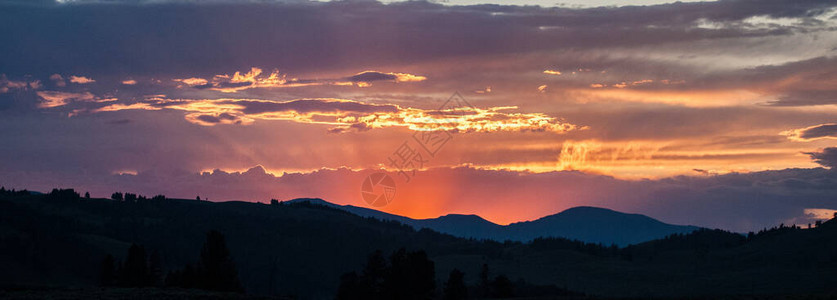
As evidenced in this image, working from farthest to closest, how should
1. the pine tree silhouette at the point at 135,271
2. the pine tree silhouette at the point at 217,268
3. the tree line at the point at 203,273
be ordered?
1. the pine tree silhouette at the point at 135,271
2. the tree line at the point at 203,273
3. the pine tree silhouette at the point at 217,268

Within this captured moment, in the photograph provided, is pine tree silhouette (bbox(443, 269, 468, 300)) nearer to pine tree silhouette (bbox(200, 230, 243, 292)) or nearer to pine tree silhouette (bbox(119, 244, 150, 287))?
pine tree silhouette (bbox(200, 230, 243, 292))

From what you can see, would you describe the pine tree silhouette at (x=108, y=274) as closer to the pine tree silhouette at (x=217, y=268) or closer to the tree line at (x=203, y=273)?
the tree line at (x=203, y=273)

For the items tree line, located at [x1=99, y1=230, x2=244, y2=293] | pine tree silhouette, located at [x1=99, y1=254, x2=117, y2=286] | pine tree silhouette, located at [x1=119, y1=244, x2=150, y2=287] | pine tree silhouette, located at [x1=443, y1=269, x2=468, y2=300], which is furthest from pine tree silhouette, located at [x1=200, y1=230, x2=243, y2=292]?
pine tree silhouette, located at [x1=443, y1=269, x2=468, y2=300]

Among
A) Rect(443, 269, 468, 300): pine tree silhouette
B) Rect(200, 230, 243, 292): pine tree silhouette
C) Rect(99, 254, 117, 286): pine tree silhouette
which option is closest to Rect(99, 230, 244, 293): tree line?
Rect(200, 230, 243, 292): pine tree silhouette

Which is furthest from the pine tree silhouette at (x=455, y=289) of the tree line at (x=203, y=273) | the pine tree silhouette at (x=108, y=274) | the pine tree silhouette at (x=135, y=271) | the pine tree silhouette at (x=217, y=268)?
the pine tree silhouette at (x=108, y=274)

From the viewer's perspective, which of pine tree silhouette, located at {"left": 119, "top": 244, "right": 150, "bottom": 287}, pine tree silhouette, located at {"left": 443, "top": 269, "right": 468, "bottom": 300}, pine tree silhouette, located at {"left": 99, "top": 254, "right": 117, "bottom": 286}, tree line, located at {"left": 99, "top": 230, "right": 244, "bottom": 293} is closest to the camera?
tree line, located at {"left": 99, "top": 230, "right": 244, "bottom": 293}

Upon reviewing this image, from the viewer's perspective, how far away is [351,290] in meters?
113

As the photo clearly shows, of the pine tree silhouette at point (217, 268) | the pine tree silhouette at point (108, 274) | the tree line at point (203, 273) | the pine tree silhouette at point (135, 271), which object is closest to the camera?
the pine tree silhouette at point (217, 268)

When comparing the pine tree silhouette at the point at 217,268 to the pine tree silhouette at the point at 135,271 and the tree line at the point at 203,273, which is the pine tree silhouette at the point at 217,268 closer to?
the tree line at the point at 203,273

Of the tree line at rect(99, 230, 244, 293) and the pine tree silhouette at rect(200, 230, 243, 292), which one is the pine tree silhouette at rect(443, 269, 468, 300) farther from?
the pine tree silhouette at rect(200, 230, 243, 292)

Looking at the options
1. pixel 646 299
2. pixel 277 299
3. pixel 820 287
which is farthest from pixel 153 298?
pixel 820 287

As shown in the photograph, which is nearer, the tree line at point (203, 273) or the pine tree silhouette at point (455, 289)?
the tree line at point (203, 273)

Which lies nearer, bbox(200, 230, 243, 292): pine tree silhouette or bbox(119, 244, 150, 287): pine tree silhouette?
bbox(200, 230, 243, 292): pine tree silhouette

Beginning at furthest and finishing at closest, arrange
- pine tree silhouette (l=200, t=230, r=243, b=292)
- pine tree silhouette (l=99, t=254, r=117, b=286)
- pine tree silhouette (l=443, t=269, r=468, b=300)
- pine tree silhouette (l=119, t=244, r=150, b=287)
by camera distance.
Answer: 1. pine tree silhouette (l=99, t=254, r=117, b=286)
2. pine tree silhouette (l=119, t=244, r=150, b=287)
3. pine tree silhouette (l=443, t=269, r=468, b=300)
4. pine tree silhouette (l=200, t=230, r=243, b=292)
